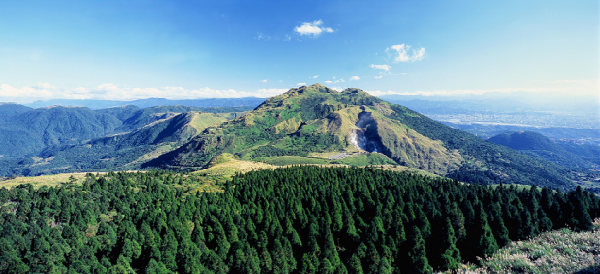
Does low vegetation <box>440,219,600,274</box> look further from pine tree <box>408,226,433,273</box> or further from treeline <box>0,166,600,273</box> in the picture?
pine tree <box>408,226,433,273</box>

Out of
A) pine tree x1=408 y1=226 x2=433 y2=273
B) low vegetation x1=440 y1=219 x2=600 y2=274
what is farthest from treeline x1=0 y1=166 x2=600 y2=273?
low vegetation x1=440 y1=219 x2=600 y2=274

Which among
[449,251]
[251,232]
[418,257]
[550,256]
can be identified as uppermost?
[550,256]

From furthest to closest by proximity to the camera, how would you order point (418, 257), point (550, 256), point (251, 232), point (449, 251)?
1. point (251, 232)
2. point (449, 251)
3. point (418, 257)
4. point (550, 256)

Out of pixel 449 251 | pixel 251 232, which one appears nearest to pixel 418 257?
pixel 449 251

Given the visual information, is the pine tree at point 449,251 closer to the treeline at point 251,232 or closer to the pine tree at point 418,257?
the treeline at point 251,232

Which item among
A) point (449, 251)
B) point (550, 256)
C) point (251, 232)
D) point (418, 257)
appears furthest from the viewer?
point (251, 232)

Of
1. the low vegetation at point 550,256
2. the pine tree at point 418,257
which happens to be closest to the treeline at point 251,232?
the pine tree at point 418,257

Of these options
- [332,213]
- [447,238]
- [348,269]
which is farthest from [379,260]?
[332,213]

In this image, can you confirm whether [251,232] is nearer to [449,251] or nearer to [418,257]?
[418,257]

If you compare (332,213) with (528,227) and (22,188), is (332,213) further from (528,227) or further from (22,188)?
(22,188)
